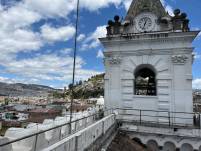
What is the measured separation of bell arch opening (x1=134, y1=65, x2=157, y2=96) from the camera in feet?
54.8

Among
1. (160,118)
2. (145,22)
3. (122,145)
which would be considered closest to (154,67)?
(145,22)

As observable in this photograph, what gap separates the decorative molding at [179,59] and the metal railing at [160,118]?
2.87m

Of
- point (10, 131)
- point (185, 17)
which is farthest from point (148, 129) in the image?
point (10, 131)

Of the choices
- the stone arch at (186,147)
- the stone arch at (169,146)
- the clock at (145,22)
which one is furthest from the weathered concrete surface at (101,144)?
the clock at (145,22)

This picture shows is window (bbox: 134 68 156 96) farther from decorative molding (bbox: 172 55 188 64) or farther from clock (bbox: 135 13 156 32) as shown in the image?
clock (bbox: 135 13 156 32)

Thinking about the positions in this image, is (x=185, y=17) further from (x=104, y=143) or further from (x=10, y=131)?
(x=10, y=131)

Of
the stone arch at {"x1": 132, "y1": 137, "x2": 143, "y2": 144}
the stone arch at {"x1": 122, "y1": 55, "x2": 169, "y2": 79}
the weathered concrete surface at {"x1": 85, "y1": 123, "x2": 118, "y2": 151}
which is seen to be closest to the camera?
the weathered concrete surface at {"x1": 85, "y1": 123, "x2": 118, "y2": 151}

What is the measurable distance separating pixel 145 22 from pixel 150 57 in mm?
2248

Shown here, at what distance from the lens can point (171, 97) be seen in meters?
14.5

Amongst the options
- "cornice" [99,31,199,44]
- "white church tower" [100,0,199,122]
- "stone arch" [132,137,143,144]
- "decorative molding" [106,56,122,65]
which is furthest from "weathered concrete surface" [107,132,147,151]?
"cornice" [99,31,199,44]

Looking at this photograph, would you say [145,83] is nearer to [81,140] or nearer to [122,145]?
[122,145]

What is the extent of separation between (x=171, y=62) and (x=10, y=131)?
10.7 meters

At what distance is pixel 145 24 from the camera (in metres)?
15.6

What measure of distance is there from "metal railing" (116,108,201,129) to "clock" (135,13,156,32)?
498cm
